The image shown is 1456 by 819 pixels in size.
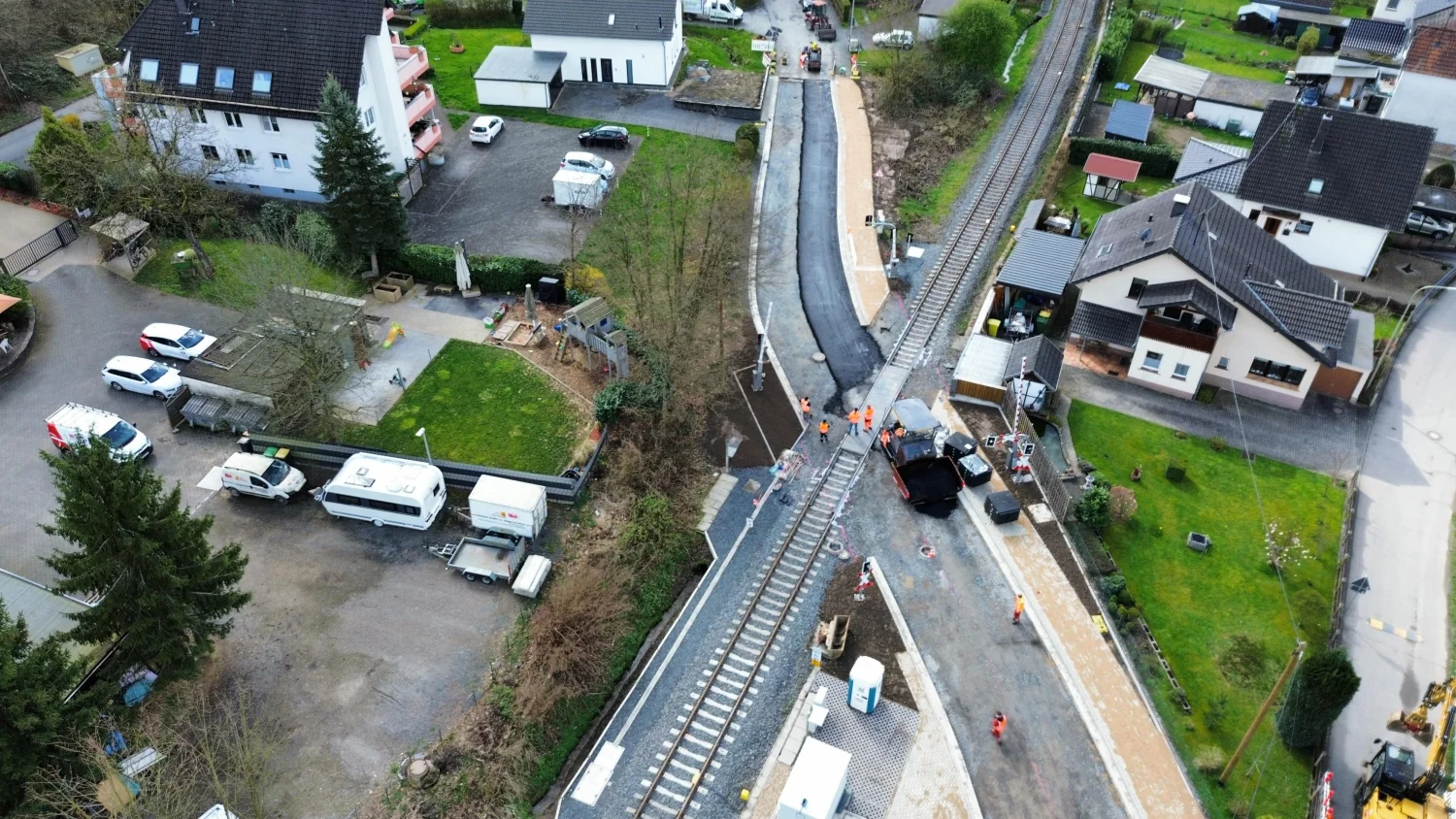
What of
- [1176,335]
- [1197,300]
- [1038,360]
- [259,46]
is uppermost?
[259,46]

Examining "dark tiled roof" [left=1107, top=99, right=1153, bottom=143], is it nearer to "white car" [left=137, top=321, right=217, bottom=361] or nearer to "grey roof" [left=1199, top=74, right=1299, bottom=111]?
"grey roof" [left=1199, top=74, right=1299, bottom=111]

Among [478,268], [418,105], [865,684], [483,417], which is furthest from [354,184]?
[865,684]

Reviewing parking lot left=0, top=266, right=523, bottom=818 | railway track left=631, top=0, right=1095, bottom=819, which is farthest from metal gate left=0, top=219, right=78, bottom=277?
railway track left=631, top=0, right=1095, bottom=819

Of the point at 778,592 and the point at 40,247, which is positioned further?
the point at 40,247

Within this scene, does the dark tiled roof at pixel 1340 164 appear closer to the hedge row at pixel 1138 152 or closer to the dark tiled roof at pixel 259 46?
the hedge row at pixel 1138 152

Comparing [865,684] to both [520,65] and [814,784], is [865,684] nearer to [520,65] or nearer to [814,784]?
[814,784]
